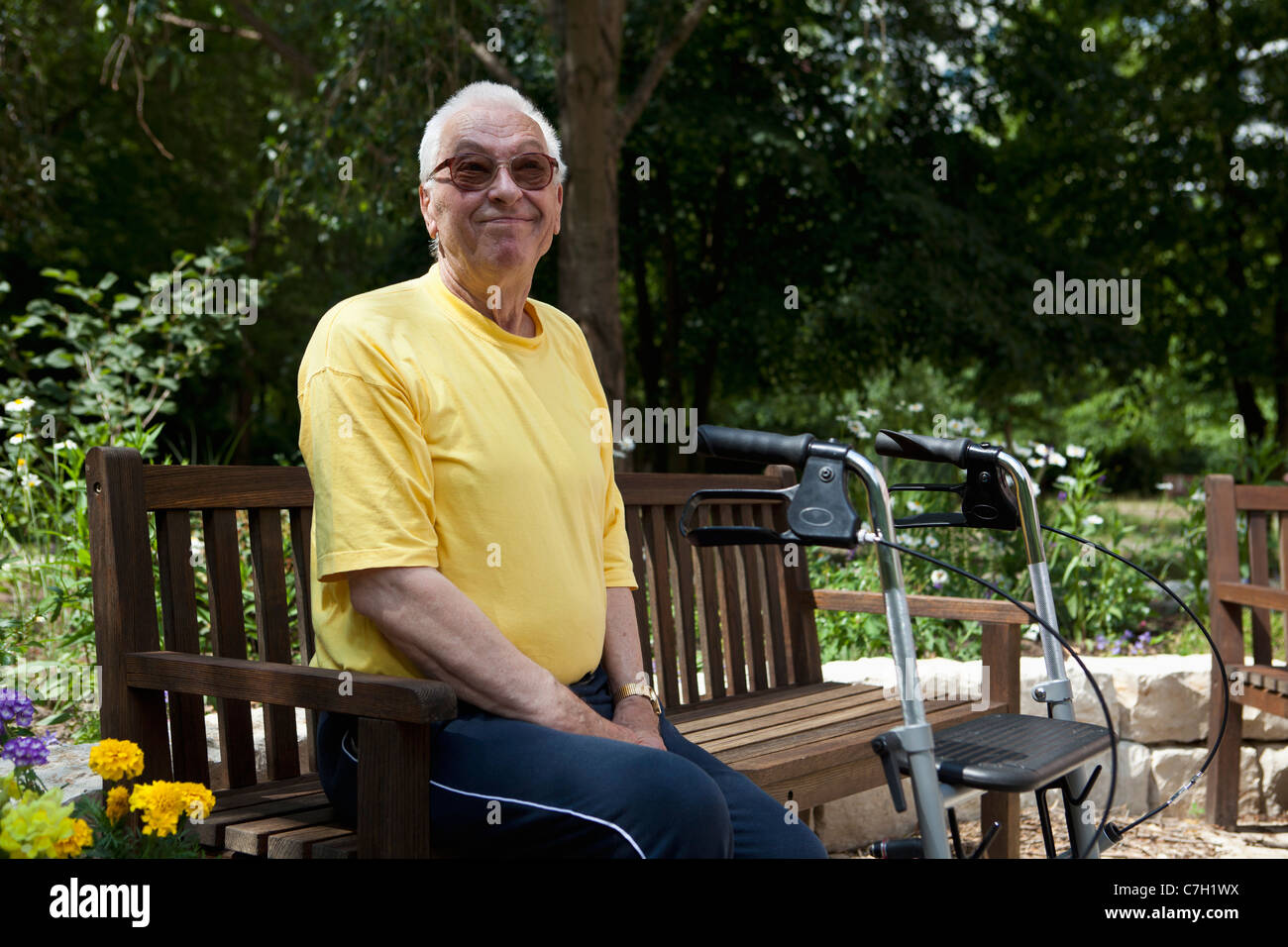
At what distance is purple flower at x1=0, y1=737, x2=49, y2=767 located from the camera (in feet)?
6.89

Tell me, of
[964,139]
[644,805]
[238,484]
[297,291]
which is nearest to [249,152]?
[297,291]

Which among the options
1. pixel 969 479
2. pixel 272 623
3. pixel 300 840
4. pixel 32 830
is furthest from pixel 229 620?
pixel 969 479

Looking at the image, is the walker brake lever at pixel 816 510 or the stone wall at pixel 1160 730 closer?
the walker brake lever at pixel 816 510

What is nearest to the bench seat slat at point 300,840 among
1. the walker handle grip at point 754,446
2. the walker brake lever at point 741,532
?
the walker brake lever at point 741,532

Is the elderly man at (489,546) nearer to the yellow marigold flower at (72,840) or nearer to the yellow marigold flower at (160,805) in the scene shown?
the yellow marigold flower at (160,805)

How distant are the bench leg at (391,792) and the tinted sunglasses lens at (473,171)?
1019 mm

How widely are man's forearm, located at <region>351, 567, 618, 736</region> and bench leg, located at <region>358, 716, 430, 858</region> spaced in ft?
0.55

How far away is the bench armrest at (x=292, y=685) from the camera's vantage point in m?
1.75

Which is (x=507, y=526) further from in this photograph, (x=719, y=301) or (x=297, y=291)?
(x=297, y=291)

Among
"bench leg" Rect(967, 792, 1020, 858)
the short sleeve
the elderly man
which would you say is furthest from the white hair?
"bench leg" Rect(967, 792, 1020, 858)

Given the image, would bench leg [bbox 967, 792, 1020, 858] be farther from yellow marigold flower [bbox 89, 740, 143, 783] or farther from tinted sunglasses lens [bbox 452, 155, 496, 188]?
yellow marigold flower [bbox 89, 740, 143, 783]

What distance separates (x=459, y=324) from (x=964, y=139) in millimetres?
12843

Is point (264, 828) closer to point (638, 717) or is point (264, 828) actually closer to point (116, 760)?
point (116, 760)

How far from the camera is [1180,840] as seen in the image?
173 inches
